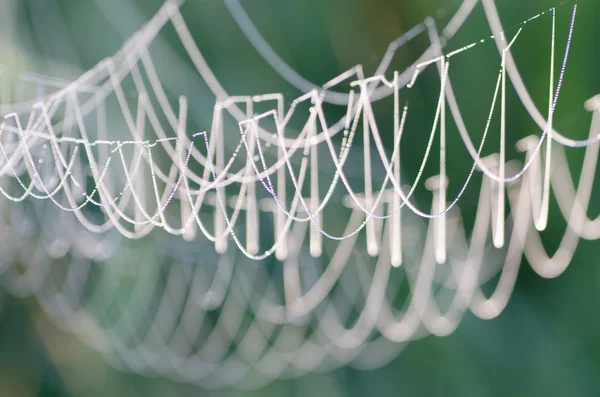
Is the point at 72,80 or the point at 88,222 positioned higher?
the point at 72,80

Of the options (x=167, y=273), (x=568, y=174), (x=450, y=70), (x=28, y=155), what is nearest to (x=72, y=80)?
(x=28, y=155)

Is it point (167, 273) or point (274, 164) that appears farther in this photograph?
point (167, 273)

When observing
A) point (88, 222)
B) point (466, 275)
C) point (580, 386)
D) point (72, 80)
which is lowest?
point (580, 386)

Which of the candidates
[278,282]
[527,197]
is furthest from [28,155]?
[527,197]

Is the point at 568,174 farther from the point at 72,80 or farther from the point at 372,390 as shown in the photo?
the point at 72,80

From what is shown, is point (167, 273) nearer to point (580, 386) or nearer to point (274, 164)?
point (274, 164)

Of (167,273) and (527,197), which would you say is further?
(167,273)
